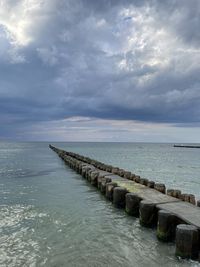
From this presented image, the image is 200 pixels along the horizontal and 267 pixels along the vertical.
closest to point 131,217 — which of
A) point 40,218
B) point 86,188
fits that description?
point 40,218

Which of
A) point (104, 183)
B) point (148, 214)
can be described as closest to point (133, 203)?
point (148, 214)

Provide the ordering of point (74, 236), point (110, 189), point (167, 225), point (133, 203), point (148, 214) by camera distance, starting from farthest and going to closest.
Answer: point (110, 189), point (133, 203), point (148, 214), point (74, 236), point (167, 225)

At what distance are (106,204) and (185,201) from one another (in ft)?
10.4

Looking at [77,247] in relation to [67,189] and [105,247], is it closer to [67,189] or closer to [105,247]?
[105,247]

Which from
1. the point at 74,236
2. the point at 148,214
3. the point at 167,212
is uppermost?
the point at 167,212

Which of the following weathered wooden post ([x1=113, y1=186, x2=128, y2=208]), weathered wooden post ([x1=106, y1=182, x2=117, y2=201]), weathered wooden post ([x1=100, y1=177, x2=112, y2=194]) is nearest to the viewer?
weathered wooden post ([x1=113, y1=186, x2=128, y2=208])

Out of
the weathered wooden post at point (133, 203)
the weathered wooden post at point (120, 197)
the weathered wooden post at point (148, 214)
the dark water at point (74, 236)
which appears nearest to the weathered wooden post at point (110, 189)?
the dark water at point (74, 236)

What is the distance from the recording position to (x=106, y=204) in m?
11.2

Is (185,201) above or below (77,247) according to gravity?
above

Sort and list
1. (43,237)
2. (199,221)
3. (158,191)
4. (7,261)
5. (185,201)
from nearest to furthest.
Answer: (7,261) → (199,221) → (43,237) → (185,201) → (158,191)

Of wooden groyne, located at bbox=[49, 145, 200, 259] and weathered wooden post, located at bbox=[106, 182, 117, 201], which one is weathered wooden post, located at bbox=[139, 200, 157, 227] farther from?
weathered wooden post, located at bbox=[106, 182, 117, 201]

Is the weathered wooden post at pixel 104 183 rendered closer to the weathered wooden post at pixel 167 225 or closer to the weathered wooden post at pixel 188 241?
the weathered wooden post at pixel 167 225

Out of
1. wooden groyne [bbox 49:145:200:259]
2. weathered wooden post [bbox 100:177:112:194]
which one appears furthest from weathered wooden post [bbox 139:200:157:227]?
weathered wooden post [bbox 100:177:112:194]

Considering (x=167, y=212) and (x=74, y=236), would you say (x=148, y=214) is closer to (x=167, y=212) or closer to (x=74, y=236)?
(x=167, y=212)
